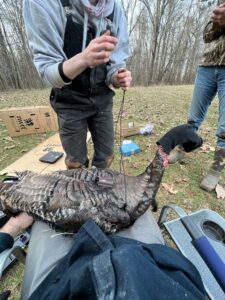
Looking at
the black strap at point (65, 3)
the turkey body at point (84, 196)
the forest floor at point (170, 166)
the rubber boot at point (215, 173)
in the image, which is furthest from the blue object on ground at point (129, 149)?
the black strap at point (65, 3)

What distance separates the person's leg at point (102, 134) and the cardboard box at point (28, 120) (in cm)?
216

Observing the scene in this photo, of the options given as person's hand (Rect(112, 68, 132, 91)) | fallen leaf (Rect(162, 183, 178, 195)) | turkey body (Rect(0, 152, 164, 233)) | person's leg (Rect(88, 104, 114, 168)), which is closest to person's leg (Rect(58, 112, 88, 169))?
person's leg (Rect(88, 104, 114, 168))

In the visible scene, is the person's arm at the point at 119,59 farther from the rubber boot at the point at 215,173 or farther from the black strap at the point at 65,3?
the rubber boot at the point at 215,173

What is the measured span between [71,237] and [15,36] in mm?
13356

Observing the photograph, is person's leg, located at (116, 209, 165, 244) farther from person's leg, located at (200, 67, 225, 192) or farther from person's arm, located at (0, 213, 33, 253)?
person's leg, located at (200, 67, 225, 192)

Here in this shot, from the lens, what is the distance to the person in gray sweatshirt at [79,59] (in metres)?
1.17

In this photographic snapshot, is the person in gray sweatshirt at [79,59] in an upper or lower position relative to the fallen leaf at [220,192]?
upper

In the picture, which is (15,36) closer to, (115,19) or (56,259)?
(115,19)

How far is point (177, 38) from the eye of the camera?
14.5 meters

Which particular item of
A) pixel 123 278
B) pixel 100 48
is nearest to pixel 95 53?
pixel 100 48

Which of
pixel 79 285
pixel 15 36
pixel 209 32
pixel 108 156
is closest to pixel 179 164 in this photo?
pixel 108 156

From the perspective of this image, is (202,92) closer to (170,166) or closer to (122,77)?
(170,166)

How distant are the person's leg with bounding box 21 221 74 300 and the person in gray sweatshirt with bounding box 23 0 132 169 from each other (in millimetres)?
746

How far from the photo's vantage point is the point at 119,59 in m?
1.60
